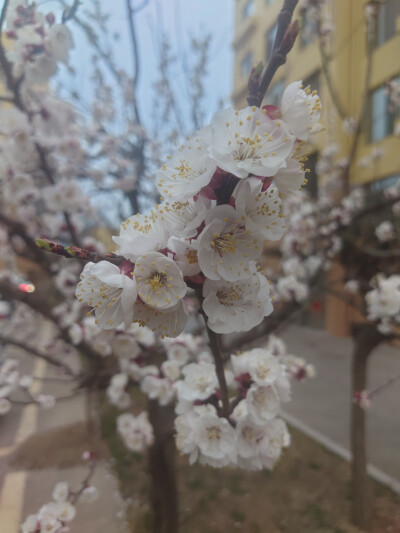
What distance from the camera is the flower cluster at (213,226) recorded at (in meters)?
0.44

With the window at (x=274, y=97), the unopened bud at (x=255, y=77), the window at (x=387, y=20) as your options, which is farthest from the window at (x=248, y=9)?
the unopened bud at (x=255, y=77)

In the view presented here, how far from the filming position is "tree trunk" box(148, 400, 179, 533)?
5.44 feet

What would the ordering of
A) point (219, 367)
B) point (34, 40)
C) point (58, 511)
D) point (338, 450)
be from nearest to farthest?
point (219, 367) → point (58, 511) → point (34, 40) → point (338, 450)

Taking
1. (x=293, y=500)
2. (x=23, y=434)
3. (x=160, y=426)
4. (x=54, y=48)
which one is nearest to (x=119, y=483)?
(x=160, y=426)

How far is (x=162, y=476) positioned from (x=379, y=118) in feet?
8.97

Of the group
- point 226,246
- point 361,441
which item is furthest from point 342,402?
point 226,246

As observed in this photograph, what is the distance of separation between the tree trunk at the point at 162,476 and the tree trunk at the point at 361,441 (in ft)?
3.36

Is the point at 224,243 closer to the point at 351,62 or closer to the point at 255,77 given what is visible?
the point at 255,77

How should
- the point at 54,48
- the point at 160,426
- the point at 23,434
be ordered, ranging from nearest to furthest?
the point at 54,48, the point at 23,434, the point at 160,426

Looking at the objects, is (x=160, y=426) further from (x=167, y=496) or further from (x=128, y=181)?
(x=128, y=181)

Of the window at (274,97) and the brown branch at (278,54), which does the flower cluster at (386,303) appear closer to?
the window at (274,97)

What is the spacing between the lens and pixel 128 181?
2.47m

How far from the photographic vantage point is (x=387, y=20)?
1.93m

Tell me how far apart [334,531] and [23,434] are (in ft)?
5.36
